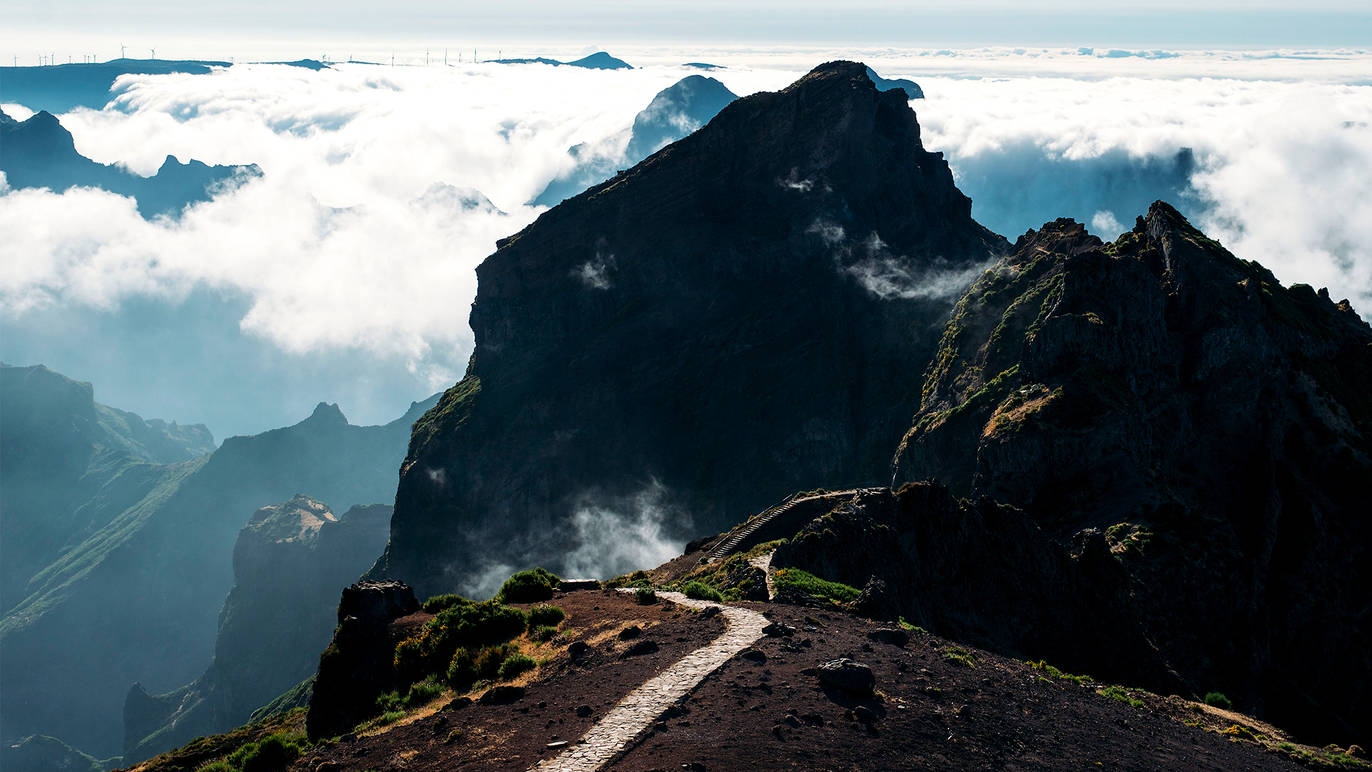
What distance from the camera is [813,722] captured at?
2886cm

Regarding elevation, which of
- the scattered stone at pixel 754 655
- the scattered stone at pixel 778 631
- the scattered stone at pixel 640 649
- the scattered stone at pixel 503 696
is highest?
the scattered stone at pixel 754 655

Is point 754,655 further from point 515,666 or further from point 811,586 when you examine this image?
point 811,586

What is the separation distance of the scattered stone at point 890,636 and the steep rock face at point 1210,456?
46.4m

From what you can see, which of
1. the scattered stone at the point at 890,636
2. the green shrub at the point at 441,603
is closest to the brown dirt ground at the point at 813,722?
the scattered stone at the point at 890,636

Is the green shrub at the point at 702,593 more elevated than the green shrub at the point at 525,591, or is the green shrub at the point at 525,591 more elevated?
the green shrub at the point at 702,593

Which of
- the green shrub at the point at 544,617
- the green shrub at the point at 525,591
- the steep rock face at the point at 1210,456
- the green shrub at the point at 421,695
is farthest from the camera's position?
the steep rock face at the point at 1210,456

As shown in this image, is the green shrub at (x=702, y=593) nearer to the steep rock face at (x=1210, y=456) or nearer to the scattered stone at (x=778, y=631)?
the scattered stone at (x=778, y=631)

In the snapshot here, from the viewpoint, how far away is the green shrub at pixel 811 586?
49281mm

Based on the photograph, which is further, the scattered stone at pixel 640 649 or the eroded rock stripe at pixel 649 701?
the scattered stone at pixel 640 649

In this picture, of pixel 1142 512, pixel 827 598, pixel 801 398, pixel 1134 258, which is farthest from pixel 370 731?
pixel 801 398

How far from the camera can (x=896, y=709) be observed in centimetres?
3028

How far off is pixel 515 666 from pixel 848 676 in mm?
13310

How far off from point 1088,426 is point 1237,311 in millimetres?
24829

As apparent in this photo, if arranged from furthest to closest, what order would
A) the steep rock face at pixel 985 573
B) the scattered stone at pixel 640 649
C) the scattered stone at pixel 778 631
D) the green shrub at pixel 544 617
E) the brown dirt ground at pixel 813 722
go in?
the steep rock face at pixel 985 573 < the green shrub at pixel 544 617 < the scattered stone at pixel 778 631 < the scattered stone at pixel 640 649 < the brown dirt ground at pixel 813 722
